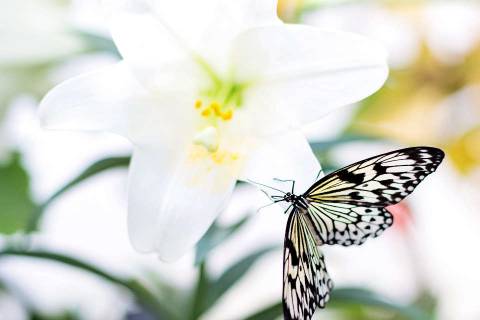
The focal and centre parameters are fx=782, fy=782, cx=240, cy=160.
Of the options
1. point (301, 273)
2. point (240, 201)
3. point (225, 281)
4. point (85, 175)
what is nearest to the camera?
point (301, 273)

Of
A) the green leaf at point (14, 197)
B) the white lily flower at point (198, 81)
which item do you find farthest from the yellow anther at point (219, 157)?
the green leaf at point (14, 197)

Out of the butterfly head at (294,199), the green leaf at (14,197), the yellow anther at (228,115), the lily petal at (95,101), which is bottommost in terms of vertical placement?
the butterfly head at (294,199)

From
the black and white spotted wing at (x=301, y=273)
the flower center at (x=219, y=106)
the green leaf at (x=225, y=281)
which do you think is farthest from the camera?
the green leaf at (x=225, y=281)

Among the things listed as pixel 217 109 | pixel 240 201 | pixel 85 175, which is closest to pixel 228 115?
pixel 217 109

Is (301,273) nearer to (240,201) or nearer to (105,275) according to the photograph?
(105,275)

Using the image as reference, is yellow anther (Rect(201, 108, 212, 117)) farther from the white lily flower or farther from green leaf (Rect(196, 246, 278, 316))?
green leaf (Rect(196, 246, 278, 316))

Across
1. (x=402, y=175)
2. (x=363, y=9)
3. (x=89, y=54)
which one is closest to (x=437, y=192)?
(x=363, y=9)

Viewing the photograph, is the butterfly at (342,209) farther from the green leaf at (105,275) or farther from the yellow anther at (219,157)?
the green leaf at (105,275)
